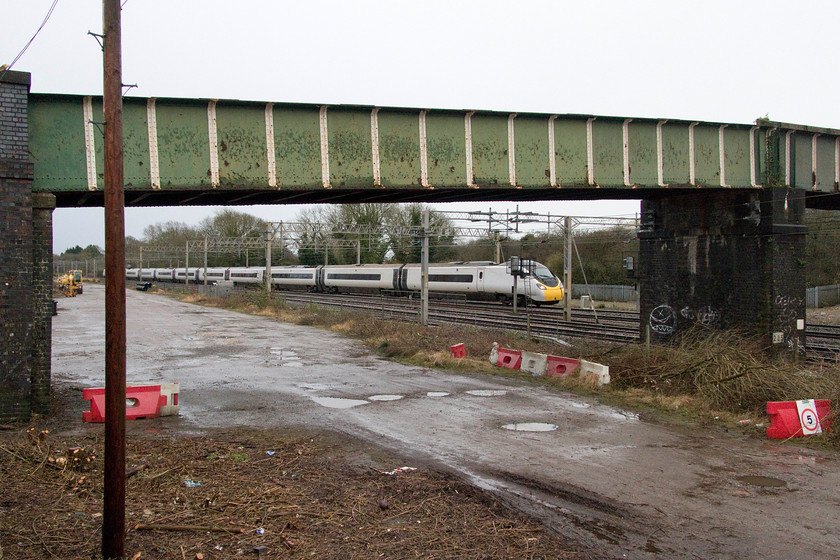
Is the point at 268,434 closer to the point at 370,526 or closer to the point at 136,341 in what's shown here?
the point at 370,526

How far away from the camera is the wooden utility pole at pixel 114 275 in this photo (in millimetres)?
4918

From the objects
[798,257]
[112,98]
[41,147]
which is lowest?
[798,257]

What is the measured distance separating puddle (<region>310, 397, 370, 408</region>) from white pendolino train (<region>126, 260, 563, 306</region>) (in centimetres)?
1755

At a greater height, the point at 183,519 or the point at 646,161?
the point at 646,161

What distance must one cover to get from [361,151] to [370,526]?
26.8 feet

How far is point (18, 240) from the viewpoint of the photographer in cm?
940

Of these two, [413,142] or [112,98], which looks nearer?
[112,98]

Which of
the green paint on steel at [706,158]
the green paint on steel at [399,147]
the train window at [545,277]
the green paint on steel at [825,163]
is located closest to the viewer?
the green paint on steel at [399,147]

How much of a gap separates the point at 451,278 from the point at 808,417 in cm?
3078

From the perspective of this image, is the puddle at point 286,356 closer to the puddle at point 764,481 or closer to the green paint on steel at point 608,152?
the green paint on steel at point 608,152

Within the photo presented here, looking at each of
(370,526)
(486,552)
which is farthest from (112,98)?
(486,552)

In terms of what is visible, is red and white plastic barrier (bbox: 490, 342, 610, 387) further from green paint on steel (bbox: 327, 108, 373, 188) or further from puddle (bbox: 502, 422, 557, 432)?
green paint on steel (bbox: 327, 108, 373, 188)

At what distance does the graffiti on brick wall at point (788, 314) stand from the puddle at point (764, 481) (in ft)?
26.0

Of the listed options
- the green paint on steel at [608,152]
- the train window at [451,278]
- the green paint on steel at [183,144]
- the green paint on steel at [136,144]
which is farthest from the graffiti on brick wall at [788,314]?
the train window at [451,278]
